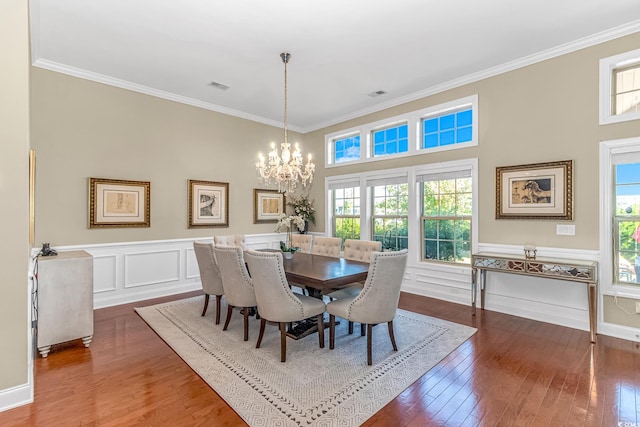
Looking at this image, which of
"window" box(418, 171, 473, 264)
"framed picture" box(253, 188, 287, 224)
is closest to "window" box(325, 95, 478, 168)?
"window" box(418, 171, 473, 264)

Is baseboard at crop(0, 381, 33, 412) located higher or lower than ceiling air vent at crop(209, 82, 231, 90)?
lower

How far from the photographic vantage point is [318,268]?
343 centimetres

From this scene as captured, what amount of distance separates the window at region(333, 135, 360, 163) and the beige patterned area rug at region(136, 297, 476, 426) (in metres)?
3.35

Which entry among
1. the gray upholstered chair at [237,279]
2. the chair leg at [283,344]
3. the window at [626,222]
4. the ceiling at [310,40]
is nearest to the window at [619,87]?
the ceiling at [310,40]

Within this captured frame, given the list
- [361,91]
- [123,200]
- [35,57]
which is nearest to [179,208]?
[123,200]

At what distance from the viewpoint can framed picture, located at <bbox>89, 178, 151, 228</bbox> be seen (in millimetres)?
4355

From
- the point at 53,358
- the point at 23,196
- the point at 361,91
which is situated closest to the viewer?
the point at 23,196

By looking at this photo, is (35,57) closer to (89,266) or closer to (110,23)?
(110,23)

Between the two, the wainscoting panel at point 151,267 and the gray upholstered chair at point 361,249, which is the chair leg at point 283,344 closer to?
the gray upholstered chair at point 361,249

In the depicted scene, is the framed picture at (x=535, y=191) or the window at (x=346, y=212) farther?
the window at (x=346, y=212)

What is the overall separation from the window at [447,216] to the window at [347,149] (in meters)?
1.60

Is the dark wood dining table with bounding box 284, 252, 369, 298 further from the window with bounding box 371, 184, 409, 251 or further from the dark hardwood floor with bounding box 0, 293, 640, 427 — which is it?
the window with bounding box 371, 184, 409, 251

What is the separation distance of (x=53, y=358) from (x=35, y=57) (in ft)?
11.6

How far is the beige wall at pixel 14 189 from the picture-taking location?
2184 millimetres
